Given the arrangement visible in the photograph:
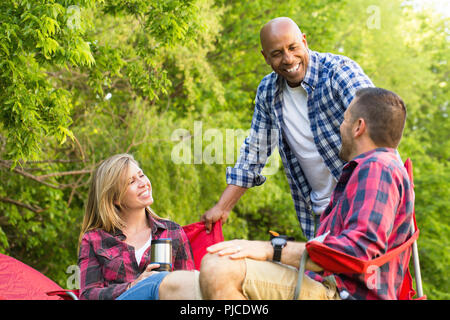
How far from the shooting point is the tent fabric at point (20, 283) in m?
3.73

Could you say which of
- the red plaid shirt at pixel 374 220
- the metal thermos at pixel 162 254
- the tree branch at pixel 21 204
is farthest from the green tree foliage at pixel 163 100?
the red plaid shirt at pixel 374 220

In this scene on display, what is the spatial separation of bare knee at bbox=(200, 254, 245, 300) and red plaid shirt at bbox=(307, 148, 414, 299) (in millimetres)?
324

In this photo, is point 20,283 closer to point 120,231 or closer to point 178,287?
point 120,231

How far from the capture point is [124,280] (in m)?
3.12

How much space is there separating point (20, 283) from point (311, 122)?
224 cm

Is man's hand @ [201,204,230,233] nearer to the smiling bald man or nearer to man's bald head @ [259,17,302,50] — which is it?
the smiling bald man

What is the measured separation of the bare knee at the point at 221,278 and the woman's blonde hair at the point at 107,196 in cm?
154

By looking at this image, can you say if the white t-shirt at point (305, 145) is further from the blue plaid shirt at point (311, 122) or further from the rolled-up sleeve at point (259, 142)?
the rolled-up sleeve at point (259, 142)

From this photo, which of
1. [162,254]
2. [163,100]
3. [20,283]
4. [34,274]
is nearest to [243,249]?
[162,254]

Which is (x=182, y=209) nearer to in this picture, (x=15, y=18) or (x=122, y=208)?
(x=15, y=18)

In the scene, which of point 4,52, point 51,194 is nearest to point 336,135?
point 4,52

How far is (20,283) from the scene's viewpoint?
3828 mm

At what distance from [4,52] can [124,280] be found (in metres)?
2.61

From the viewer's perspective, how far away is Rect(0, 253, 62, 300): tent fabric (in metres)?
3.73
